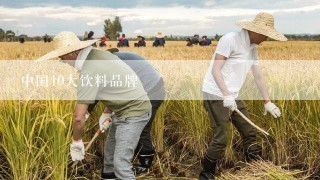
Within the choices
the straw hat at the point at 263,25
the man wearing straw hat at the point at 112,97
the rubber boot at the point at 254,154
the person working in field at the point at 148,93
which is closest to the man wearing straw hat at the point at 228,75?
the straw hat at the point at 263,25

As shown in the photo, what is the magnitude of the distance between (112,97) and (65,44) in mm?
438

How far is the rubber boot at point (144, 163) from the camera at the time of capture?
147 inches

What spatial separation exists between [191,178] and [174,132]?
0.67 metres

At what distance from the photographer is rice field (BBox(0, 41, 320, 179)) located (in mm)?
3014

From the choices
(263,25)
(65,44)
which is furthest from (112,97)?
(263,25)

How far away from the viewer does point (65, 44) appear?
2.84 meters

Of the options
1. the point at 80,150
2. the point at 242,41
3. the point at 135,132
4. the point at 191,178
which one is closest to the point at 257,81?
the point at 242,41

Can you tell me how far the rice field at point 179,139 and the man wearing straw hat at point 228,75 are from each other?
272mm

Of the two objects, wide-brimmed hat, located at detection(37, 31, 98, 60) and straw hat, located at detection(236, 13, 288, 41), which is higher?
straw hat, located at detection(236, 13, 288, 41)

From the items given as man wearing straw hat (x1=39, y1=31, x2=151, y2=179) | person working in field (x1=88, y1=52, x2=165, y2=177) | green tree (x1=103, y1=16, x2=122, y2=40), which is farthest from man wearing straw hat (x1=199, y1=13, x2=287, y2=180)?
green tree (x1=103, y1=16, x2=122, y2=40)

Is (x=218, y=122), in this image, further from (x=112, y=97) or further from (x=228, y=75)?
(x=112, y=97)

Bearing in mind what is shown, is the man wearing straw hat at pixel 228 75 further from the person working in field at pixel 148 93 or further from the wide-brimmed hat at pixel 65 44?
the wide-brimmed hat at pixel 65 44

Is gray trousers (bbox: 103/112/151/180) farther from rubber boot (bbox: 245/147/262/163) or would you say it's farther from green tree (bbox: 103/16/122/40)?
green tree (bbox: 103/16/122/40)

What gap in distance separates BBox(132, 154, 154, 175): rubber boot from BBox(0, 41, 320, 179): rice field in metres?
0.05
